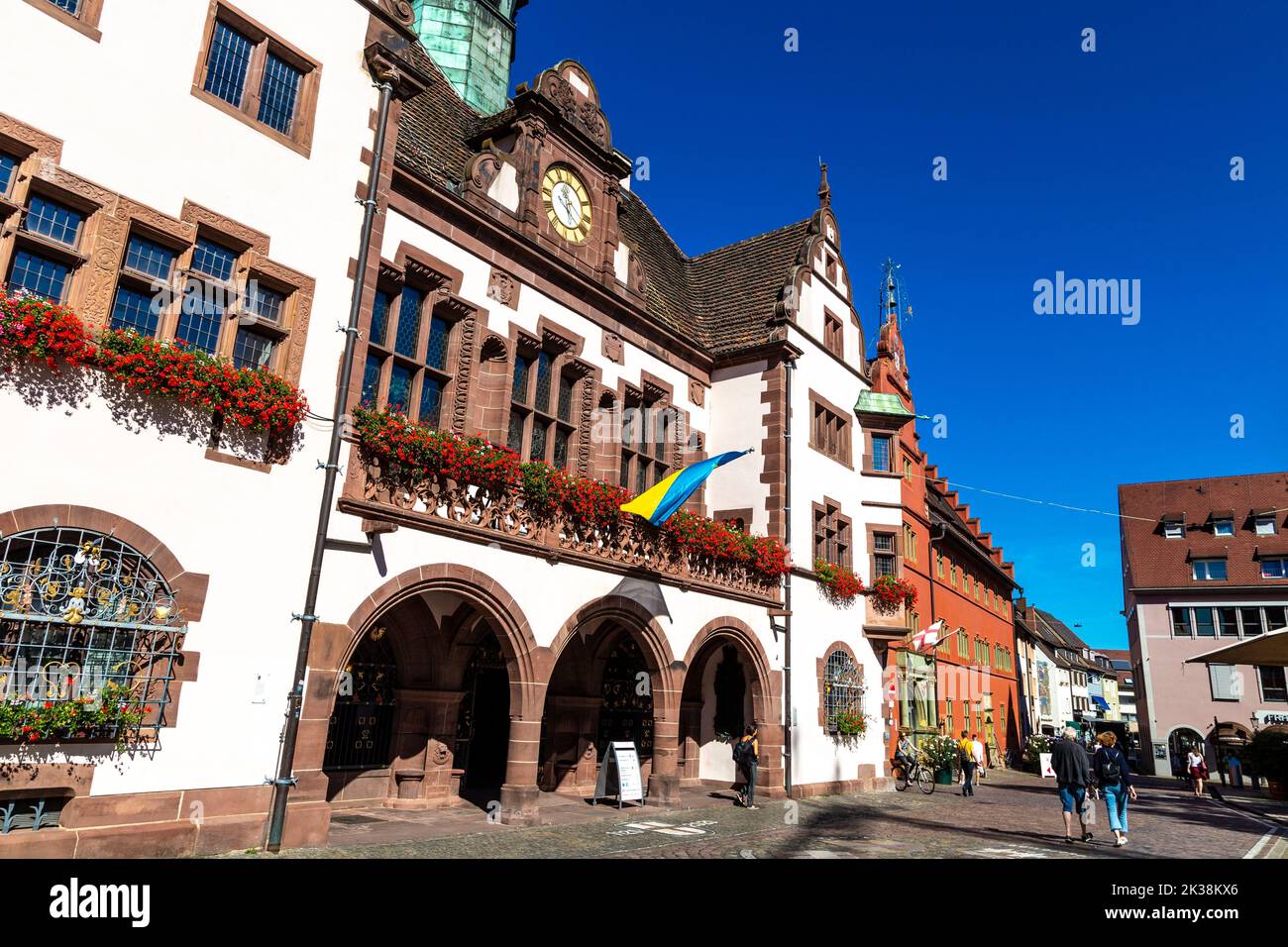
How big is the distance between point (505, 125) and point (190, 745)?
12236 mm

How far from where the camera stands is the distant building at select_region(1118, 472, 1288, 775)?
43.0 meters

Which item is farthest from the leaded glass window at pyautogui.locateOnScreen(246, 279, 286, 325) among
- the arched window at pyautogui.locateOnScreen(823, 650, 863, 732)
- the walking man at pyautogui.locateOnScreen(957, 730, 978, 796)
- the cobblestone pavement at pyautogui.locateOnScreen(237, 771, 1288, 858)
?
the walking man at pyautogui.locateOnScreen(957, 730, 978, 796)

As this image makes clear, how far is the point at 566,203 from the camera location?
56.2 ft

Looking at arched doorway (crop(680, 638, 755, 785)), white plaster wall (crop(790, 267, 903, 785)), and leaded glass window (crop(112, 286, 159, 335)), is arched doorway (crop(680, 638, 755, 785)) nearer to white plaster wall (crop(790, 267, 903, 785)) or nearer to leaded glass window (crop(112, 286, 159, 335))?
white plaster wall (crop(790, 267, 903, 785))

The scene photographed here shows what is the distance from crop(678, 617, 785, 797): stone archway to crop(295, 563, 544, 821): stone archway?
5702mm

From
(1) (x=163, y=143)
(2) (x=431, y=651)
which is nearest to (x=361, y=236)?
(1) (x=163, y=143)

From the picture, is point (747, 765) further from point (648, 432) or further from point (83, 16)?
point (83, 16)

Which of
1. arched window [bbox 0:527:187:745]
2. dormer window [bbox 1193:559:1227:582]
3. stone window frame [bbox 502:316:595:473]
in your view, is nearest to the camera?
arched window [bbox 0:527:187:745]

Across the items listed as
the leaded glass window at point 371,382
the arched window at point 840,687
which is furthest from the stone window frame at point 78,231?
the arched window at point 840,687

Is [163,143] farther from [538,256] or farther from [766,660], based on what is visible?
[766,660]

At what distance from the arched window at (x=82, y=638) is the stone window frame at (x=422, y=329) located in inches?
185

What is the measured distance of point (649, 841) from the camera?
473 inches

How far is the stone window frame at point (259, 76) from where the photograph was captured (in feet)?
33.8

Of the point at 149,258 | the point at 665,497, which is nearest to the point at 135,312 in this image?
the point at 149,258
